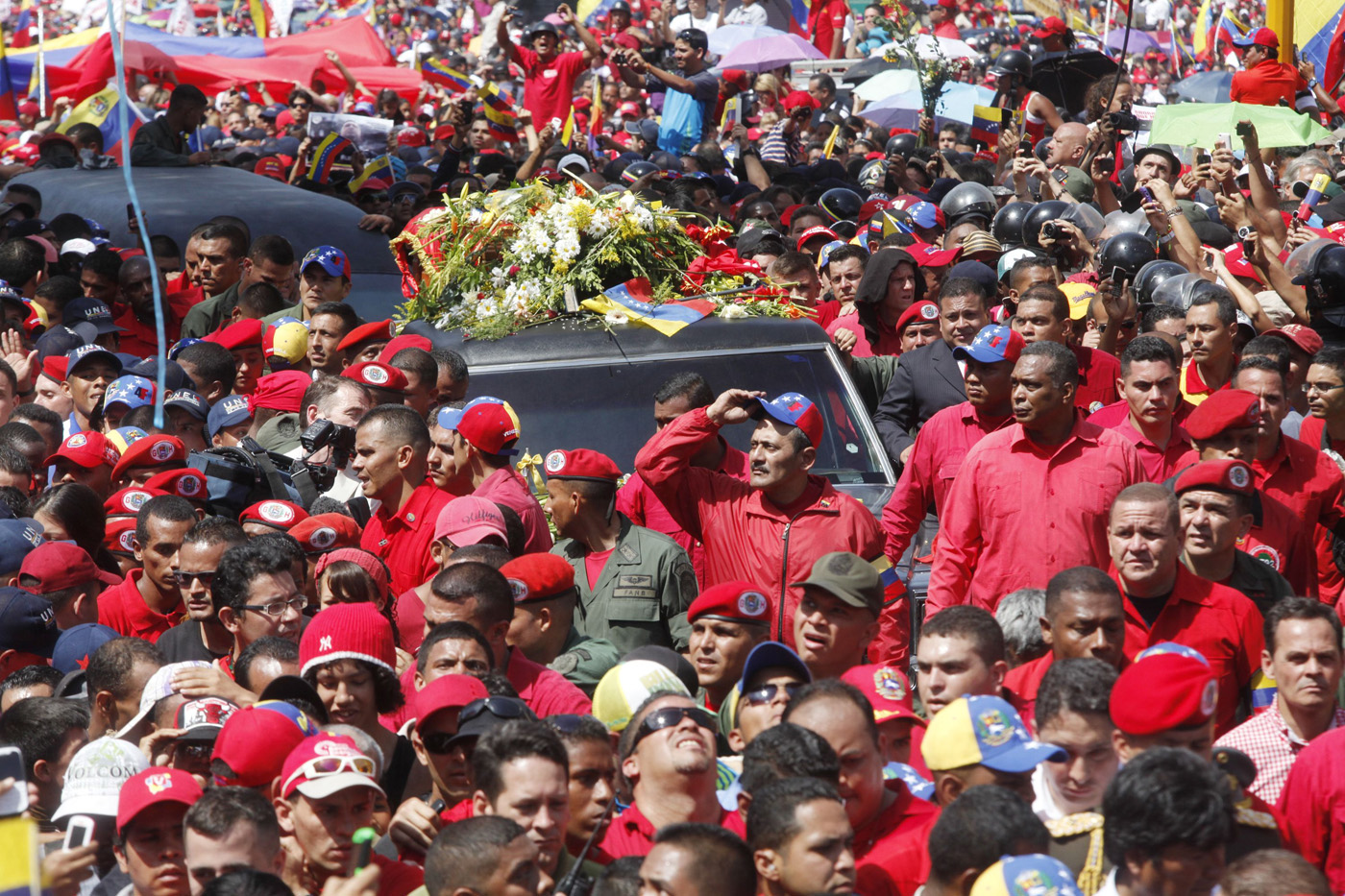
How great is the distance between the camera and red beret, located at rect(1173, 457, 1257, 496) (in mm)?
6031

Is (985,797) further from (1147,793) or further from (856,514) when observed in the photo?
(856,514)

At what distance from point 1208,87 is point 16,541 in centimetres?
1290

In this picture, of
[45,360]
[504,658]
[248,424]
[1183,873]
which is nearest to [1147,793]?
[1183,873]

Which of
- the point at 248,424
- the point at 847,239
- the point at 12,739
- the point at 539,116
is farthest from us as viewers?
the point at 539,116

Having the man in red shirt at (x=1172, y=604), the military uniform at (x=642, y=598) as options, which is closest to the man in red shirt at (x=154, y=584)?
the military uniform at (x=642, y=598)

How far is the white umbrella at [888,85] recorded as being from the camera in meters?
18.8

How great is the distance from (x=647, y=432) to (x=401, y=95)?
1886cm

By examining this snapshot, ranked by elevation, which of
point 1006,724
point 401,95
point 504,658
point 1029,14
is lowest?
point 401,95

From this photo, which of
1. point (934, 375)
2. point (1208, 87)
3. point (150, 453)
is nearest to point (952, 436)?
point (934, 375)

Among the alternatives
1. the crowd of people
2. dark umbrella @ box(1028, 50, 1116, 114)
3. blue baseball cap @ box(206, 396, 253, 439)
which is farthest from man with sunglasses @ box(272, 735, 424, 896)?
dark umbrella @ box(1028, 50, 1116, 114)

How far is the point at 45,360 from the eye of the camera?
1009cm

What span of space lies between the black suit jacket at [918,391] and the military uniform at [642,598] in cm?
210

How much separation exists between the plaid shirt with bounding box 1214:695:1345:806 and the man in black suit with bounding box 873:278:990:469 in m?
3.42

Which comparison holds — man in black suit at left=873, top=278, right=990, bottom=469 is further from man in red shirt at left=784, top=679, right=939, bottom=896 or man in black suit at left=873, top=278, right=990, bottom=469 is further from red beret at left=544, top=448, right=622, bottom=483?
man in red shirt at left=784, top=679, right=939, bottom=896
